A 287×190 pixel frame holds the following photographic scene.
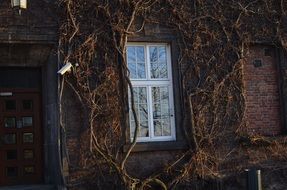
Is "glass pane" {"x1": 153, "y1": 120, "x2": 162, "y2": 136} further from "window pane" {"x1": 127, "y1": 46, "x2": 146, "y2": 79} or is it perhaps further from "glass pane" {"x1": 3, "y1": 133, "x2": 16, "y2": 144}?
"glass pane" {"x1": 3, "y1": 133, "x2": 16, "y2": 144}

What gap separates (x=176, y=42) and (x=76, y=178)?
3787mm

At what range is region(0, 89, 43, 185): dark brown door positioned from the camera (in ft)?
36.1

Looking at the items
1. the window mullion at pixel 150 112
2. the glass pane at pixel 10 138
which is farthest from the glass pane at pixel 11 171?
the window mullion at pixel 150 112

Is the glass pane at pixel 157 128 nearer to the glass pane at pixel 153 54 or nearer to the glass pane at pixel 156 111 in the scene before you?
the glass pane at pixel 156 111

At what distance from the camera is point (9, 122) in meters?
11.1

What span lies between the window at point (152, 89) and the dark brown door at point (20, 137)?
2251mm

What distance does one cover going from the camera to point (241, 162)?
11.9 metres

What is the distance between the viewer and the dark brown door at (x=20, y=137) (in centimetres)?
1102

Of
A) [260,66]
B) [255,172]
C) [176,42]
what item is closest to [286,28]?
[260,66]

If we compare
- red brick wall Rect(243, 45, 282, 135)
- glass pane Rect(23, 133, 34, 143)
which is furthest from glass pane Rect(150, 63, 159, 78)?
glass pane Rect(23, 133, 34, 143)

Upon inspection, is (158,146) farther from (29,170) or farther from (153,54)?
(29,170)

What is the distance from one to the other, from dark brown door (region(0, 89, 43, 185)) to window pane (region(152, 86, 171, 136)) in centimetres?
259

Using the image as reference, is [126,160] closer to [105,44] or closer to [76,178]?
[76,178]

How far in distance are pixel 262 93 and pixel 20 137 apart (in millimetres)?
5793
